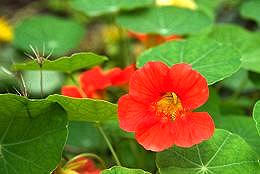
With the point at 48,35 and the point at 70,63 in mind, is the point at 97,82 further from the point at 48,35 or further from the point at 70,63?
the point at 48,35

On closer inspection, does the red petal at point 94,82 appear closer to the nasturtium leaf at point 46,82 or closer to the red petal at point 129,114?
the red petal at point 129,114

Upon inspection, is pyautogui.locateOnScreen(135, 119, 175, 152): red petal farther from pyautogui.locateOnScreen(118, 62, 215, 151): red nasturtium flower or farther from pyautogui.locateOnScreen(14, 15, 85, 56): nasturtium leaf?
pyautogui.locateOnScreen(14, 15, 85, 56): nasturtium leaf

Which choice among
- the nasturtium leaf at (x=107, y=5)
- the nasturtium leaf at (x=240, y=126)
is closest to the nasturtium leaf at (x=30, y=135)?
the nasturtium leaf at (x=240, y=126)

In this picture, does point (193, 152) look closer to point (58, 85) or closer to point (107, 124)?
point (107, 124)

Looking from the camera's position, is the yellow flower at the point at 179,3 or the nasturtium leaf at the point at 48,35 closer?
the yellow flower at the point at 179,3

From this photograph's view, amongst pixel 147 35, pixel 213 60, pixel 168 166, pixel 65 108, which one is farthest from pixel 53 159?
pixel 147 35

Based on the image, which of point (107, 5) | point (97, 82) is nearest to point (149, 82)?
point (97, 82)
